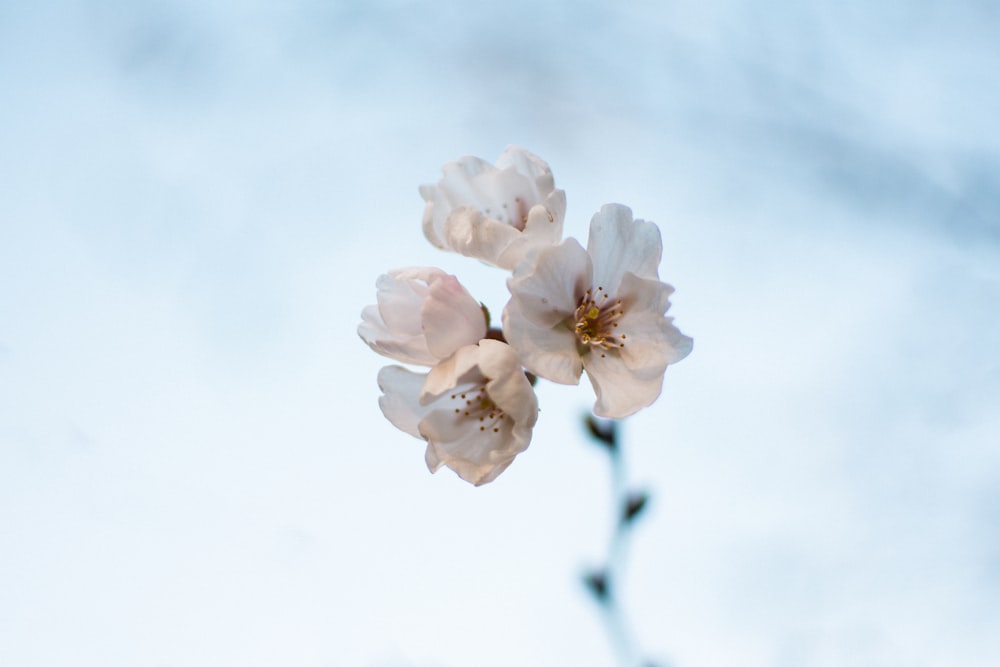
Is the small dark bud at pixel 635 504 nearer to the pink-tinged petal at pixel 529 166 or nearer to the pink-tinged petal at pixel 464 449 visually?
the pink-tinged petal at pixel 464 449

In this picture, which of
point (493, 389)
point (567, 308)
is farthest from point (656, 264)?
point (493, 389)

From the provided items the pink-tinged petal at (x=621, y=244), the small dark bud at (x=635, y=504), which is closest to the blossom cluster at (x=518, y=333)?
the pink-tinged petal at (x=621, y=244)

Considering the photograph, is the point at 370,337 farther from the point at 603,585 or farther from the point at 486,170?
the point at 603,585

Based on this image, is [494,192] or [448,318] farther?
[494,192]

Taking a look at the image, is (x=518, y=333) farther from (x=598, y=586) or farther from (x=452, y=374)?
(x=598, y=586)

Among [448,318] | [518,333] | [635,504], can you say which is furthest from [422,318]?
[635,504]
